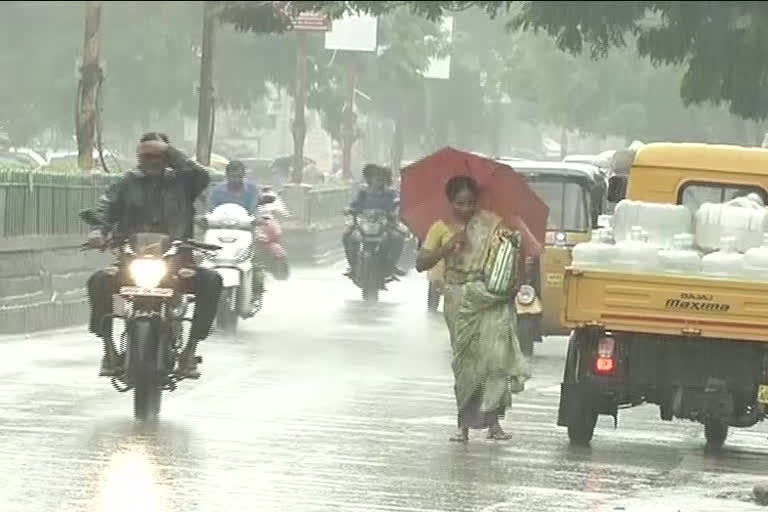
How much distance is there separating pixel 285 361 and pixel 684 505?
8.78m

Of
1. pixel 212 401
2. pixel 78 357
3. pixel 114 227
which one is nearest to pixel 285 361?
pixel 78 357

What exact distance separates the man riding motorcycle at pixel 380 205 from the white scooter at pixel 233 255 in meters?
7.18

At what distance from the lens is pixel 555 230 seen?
75.7ft

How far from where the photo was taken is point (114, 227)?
48.6 ft

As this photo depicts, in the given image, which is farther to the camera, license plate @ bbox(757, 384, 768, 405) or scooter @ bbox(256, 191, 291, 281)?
scooter @ bbox(256, 191, 291, 281)

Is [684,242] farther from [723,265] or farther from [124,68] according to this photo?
[124,68]

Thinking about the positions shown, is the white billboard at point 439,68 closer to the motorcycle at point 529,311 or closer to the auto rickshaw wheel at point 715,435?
the motorcycle at point 529,311

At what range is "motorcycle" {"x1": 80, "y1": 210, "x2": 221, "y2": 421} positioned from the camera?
14.4 m

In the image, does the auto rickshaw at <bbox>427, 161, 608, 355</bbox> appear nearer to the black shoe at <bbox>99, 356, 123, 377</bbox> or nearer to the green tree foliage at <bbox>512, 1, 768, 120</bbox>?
the green tree foliage at <bbox>512, 1, 768, 120</bbox>

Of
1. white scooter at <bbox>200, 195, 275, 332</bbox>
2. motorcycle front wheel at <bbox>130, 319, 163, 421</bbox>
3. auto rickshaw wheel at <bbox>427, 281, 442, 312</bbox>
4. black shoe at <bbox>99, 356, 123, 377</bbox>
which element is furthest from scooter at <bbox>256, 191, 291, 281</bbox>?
motorcycle front wheel at <bbox>130, 319, 163, 421</bbox>

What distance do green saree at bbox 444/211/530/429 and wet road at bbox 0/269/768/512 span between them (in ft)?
0.88

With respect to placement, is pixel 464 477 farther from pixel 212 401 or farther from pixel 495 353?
pixel 212 401

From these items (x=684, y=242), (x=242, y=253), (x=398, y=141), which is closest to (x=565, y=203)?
(x=242, y=253)

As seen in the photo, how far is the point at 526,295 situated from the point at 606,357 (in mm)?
8238
